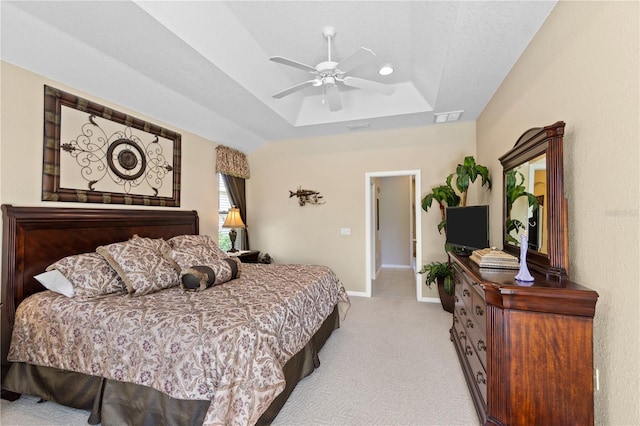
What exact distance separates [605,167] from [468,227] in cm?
160

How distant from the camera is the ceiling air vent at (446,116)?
3.92m

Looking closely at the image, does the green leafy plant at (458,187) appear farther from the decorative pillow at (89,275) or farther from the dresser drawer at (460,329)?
the decorative pillow at (89,275)

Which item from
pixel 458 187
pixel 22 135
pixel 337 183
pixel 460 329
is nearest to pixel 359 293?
pixel 337 183

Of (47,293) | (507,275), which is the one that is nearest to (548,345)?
(507,275)

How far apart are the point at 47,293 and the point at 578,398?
3.50 meters

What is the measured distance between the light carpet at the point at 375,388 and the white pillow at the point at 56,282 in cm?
81

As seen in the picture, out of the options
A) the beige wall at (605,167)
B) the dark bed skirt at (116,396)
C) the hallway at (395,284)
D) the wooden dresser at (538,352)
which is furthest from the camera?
the hallway at (395,284)

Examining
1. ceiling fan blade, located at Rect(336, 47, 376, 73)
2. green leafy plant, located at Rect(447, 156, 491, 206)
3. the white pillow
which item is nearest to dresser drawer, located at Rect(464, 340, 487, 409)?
green leafy plant, located at Rect(447, 156, 491, 206)

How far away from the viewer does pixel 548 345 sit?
1480 mm

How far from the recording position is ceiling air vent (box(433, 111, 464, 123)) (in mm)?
3920

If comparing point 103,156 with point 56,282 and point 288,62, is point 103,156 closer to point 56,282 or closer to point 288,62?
point 56,282

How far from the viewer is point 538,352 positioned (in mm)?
1498

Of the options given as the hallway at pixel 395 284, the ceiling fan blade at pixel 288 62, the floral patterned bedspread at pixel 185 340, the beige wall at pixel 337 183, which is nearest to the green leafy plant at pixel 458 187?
the beige wall at pixel 337 183

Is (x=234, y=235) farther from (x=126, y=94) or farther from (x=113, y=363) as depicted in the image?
(x=113, y=363)
